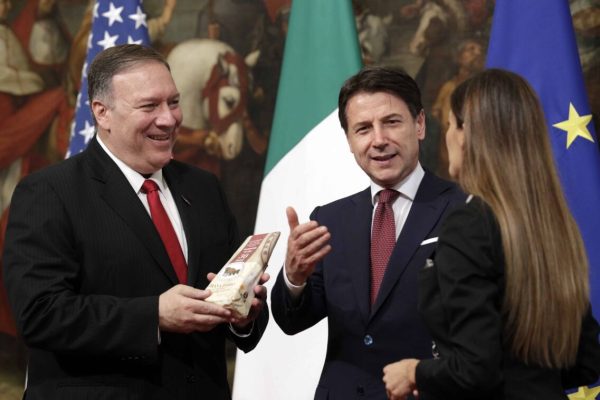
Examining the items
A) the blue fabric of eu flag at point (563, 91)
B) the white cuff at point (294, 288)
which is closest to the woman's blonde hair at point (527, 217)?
the white cuff at point (294, 288)

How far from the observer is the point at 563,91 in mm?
4414

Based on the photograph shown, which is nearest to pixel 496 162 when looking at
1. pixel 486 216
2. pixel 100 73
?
pixel 486 216

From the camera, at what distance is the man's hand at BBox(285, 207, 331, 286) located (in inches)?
110

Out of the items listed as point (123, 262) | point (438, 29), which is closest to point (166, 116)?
point (123, 262)

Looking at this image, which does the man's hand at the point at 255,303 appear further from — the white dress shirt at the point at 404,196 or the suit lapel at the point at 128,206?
the white dress shirt at the point at 404,196

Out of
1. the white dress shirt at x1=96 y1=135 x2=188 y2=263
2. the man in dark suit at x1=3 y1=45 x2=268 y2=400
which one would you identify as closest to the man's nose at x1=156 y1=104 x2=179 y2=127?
the man in dark suit at x1=3 y1=45 x2=268 y2=400

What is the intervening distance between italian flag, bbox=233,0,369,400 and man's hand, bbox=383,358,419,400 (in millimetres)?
2084

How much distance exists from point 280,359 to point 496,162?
8.63ft

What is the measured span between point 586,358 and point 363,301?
0.88 m

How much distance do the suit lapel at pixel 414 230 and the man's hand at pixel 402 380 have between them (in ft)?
2.04

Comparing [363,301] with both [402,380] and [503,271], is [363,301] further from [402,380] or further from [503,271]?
[503,271]

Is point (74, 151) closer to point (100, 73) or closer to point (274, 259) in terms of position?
point (274, 259)

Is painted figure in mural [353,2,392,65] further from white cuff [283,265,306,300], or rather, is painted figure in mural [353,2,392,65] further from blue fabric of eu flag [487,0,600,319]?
white cuff [283,265,306,300]

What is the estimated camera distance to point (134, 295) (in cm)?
283
